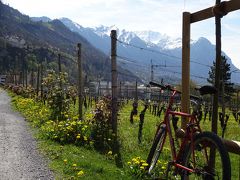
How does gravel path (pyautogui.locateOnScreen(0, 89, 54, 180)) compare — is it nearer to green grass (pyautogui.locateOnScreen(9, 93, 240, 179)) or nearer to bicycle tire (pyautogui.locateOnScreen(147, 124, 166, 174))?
green grass (pyautogui.locateOnScreen(9, 93, 240, 179))

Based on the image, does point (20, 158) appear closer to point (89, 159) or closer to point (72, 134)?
point (89, 159)

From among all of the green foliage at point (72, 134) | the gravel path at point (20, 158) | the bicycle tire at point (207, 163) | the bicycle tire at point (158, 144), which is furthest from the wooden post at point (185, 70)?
the green foliage at point (72, 134)

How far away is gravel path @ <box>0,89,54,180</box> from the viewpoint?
26.0ft

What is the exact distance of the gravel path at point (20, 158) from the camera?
791 centimetres

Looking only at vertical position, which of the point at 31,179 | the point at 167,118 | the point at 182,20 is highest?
the point at 182,20

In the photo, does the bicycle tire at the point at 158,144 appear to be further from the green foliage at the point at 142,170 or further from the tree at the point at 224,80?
the tree at the point at 224,80

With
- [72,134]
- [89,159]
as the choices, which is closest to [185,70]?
[89,159]

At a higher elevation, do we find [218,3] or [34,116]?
[218,3]

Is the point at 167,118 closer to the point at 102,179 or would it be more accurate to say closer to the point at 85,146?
the point at 102,179

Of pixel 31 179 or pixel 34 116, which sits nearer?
pixel 31 179

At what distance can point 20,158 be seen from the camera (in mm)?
9305

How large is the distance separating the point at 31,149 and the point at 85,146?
1.23 meters

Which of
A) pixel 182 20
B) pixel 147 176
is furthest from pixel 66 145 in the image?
pixel 182 20

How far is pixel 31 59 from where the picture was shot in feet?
560
